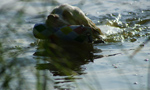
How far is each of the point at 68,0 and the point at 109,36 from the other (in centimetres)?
306

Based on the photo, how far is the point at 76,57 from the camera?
194 inches

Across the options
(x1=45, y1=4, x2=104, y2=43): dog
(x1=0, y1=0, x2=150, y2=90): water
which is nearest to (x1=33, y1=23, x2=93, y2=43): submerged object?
(x1=45, y1=4, x2=104, y2=43): dog

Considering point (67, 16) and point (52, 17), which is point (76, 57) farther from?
point (67, 16)

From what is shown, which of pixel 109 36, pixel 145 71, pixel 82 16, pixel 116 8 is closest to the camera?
pixel 145 71

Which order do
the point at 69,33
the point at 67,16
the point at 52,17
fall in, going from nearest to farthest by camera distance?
the point at 52,17 → the point at 69,33 → the point at 67,16

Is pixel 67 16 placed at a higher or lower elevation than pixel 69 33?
higher

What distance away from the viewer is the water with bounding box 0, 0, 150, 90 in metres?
2.46

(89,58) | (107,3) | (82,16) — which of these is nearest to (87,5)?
(107,3)

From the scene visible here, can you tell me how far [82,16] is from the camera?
18.3ft

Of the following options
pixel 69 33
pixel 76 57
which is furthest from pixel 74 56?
pixel 69 33

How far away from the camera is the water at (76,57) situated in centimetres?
246

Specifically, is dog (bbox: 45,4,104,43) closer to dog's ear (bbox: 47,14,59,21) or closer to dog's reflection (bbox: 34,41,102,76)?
dog's ear (bbox: 47,14,59,21)

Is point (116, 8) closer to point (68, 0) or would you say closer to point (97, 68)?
point (68, 0)

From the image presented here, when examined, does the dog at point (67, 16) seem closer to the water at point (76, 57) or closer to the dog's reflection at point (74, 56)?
the water at point (76, 57)
